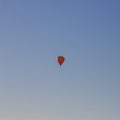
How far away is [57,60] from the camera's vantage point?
405ft
